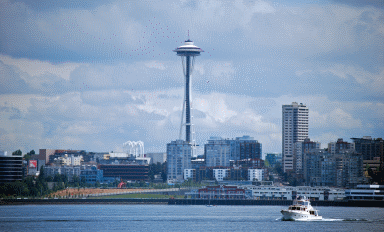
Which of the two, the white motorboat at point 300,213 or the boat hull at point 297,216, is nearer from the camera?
the boat hull at point 297,216

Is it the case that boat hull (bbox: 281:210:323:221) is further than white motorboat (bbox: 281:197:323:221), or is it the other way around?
white motorboat (bbox: 281:197:323:221)

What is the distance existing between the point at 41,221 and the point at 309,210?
5554cm

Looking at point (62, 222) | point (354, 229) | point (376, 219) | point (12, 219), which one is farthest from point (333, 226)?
point (12, 219)

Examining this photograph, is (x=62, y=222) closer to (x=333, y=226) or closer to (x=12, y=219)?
(x=12, y=219)

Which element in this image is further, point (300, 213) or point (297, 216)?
point (297, 216)

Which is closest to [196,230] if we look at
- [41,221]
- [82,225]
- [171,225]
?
[171,225]

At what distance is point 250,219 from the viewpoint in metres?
185

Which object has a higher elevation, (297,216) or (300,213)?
(300,213)

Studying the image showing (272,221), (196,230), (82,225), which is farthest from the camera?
(272,221)

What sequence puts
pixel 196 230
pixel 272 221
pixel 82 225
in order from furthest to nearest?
1. pixel 272 221
2. pixel 82 225
3. pixel 196 230

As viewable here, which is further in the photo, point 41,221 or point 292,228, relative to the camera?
point 41,221

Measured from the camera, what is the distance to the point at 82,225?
165750mm

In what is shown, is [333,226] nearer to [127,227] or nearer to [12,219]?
[127,227]

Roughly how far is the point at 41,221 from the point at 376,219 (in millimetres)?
71391
